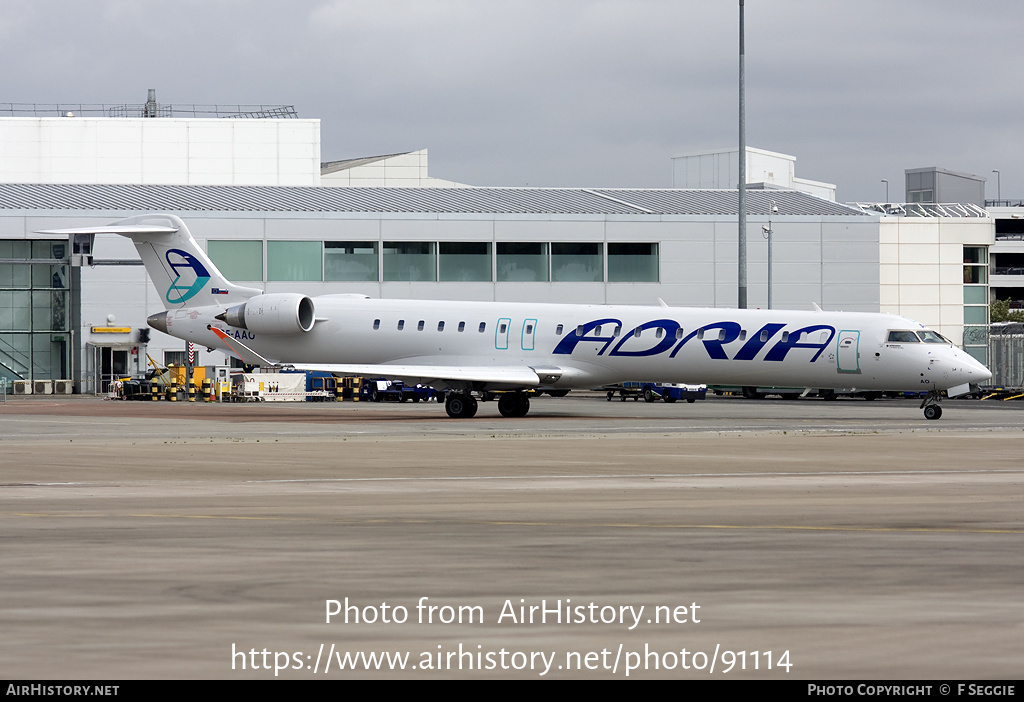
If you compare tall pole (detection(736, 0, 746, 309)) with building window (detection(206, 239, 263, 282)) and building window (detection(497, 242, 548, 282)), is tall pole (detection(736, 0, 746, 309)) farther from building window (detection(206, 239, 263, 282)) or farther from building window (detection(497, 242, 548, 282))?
→ building window (detection(206, 239, 263, 282))

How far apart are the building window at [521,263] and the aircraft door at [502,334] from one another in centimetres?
3033

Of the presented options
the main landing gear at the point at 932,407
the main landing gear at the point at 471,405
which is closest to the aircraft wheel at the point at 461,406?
the main landing gear at the point at 471,405

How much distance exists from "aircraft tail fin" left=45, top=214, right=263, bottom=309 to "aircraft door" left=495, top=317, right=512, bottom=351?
884 centimetres

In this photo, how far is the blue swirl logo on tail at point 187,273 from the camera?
41719 millimetres

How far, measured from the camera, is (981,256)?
3093 inches

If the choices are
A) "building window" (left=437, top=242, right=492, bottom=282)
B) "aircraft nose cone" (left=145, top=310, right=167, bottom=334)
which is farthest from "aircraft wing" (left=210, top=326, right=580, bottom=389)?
"building window" (left=437, top=242, right=492, bottom=282)

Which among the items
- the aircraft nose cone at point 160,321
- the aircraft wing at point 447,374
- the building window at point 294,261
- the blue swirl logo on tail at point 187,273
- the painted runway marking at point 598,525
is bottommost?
the painted runway marking at point 598,525

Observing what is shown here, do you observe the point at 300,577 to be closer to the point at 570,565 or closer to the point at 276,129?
the point at 570,565

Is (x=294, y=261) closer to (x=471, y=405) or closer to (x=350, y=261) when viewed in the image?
(x=350, y=261)

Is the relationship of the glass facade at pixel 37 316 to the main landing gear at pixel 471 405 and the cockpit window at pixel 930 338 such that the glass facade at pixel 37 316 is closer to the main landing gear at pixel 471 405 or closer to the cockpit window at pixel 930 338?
the main landing gear at pixel 471 405

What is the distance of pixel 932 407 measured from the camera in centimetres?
3559

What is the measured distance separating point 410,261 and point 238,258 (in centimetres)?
877
